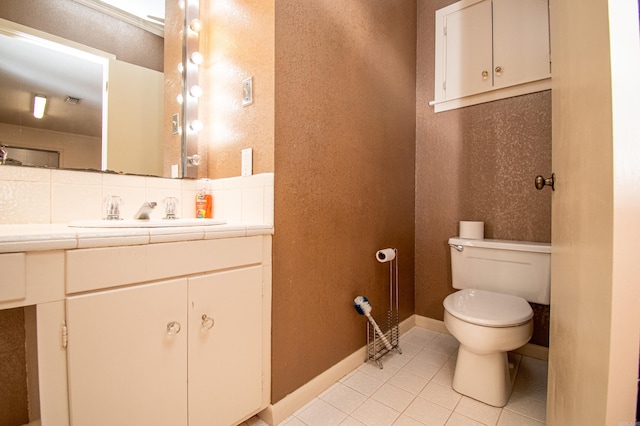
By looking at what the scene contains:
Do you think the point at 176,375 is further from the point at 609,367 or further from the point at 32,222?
the point at 609,367

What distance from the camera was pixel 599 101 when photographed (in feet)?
1.74

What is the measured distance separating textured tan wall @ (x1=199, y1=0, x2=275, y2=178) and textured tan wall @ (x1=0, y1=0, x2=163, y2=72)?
0.84 feet

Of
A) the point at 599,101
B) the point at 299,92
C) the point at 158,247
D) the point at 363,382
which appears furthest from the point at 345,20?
the point at 363,382

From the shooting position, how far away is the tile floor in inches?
46.2

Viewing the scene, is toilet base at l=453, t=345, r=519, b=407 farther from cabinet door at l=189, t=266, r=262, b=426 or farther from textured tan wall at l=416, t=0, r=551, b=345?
cabinet door at l=189, t=266, r=262, b=426

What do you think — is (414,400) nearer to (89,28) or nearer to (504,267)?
(504,267)

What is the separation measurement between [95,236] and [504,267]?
5.96ft

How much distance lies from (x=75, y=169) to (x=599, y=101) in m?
1.59

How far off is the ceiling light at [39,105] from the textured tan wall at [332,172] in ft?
2.90

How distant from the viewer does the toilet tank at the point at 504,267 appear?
146 cm

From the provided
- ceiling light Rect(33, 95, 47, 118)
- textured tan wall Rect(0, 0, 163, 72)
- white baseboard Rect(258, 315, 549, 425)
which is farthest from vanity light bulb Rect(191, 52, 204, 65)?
white baseboard Rect(258, 315, 549, 425)

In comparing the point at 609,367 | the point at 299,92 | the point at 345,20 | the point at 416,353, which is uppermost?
the point at 345,20

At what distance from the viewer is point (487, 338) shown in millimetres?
1201

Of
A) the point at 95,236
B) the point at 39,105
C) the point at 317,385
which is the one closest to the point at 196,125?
the point at 39,105
